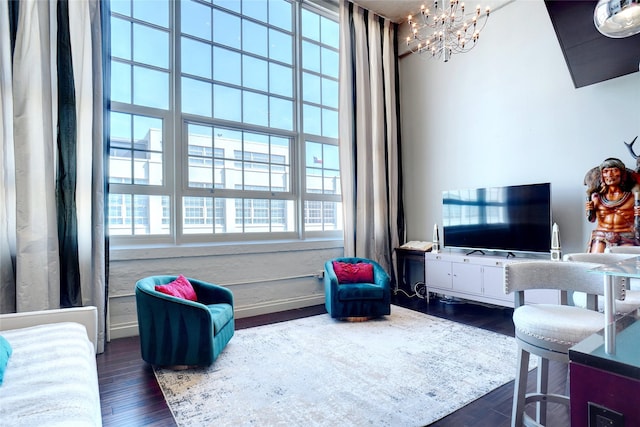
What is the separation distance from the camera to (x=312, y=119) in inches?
192

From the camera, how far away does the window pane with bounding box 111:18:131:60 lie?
141 inches

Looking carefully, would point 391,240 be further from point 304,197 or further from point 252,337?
point 252,337

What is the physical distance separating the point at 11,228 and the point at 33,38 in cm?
164

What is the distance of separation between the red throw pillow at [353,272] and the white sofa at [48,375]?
2.53 metres

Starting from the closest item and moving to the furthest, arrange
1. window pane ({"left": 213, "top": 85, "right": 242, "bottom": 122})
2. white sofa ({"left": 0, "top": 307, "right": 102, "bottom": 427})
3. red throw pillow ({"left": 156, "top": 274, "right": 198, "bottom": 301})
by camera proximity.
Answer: white sofa ({"left": 0, "top": 307, "right": 102, "bottom": 427}) < red throw pillow ({"left": 156, "top": 274, "right": 198, "bottom": 301}) < window pane ({"left": 213, "top": 85, "right": 242, "bottom": 122})

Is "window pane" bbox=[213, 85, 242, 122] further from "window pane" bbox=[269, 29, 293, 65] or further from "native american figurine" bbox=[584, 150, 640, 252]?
"native american figurine" bbox=[584, 150, 640, 252]

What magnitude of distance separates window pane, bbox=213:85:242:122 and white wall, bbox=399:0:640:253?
271 cm

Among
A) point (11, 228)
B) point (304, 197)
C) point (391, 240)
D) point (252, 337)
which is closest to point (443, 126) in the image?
point (391, 240)

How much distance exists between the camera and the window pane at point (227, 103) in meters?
4.14

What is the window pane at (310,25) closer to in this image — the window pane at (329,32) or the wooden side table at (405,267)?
the window pane at (329,32)

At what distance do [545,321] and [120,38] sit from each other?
14.5 ft

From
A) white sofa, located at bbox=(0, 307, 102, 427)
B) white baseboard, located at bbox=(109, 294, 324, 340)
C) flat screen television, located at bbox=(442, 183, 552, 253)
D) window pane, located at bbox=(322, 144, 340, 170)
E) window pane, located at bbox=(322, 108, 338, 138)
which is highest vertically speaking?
window pane, located at bbox=(322, 108, 338, 138)

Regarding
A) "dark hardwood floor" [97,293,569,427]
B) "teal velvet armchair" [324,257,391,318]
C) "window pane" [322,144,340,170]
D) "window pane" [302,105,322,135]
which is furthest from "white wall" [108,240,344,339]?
"window pane" [302,105,322,135]

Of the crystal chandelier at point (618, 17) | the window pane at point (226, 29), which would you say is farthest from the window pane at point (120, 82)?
the crystal chandelier at point (618, 17)
